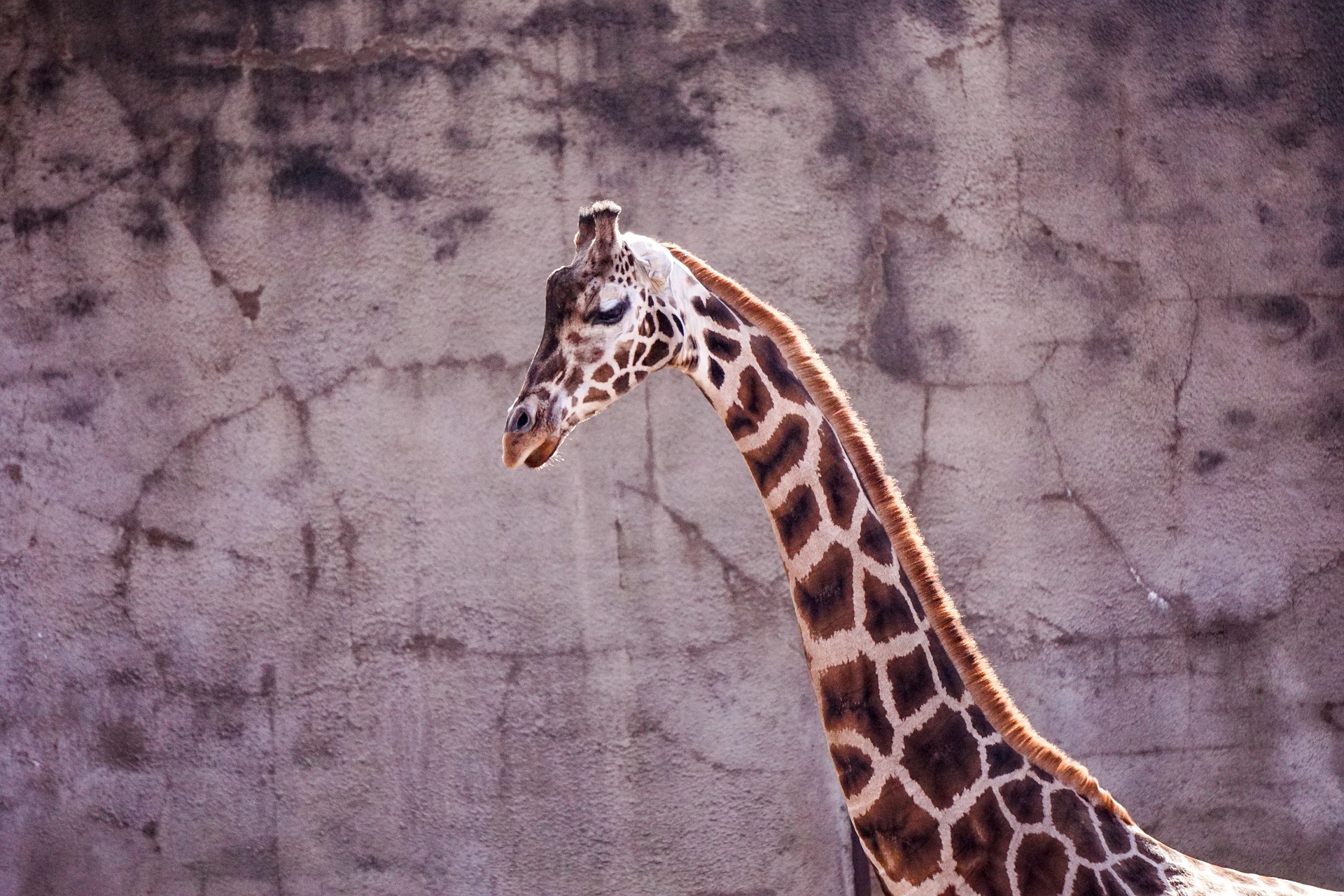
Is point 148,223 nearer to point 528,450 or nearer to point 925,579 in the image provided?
point 528,450

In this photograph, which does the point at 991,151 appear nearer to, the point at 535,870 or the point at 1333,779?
the point at 1333,779

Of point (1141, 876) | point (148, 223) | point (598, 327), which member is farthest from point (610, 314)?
point (148, 223)

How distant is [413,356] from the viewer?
333cm

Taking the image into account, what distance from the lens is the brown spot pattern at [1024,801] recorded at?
1.86 metres

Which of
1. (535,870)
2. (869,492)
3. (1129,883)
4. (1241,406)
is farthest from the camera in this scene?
(1241,406)

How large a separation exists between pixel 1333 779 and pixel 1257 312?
135cm

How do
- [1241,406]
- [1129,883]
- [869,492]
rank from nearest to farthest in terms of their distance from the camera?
[1129,883] < [869,492] < [1241,406]

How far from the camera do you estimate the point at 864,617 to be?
190 cm

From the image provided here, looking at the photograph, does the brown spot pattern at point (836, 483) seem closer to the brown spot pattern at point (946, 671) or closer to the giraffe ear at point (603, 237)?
the brown spot pattern at point (946, 671)

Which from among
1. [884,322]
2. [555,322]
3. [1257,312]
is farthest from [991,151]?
[555,322]

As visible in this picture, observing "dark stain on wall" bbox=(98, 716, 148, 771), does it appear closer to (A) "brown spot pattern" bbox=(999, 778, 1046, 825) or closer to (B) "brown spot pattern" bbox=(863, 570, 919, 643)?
(B) "brown spot pattern" bbox=(863, 570, 919, 643)

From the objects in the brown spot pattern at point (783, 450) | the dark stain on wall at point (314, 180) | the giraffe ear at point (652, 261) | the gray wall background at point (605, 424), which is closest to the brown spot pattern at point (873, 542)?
the brown spot pattern at point (783, 450)

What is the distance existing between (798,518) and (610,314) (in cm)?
45

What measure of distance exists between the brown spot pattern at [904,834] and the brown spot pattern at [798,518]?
1.32 feet
